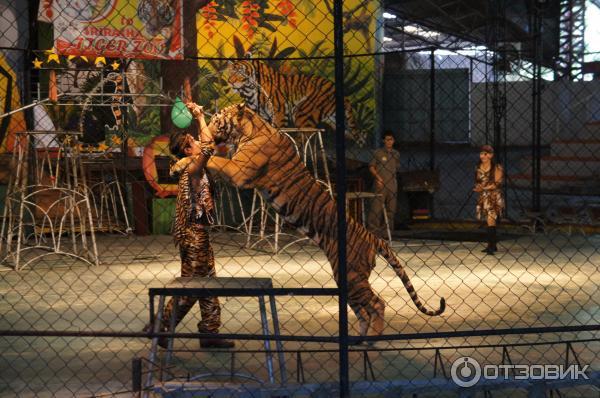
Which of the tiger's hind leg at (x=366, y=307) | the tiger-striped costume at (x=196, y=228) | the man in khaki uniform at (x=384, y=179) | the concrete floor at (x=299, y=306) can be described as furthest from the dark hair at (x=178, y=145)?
the man in khaki uniform at (x=384, y=179)

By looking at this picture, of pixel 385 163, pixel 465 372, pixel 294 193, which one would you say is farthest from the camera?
pixel 385 163

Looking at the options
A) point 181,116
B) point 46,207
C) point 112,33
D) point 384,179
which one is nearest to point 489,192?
point 384,179

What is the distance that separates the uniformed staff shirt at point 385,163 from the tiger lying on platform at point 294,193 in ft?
26.0

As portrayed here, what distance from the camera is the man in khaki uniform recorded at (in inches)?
633

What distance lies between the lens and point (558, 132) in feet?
78.4

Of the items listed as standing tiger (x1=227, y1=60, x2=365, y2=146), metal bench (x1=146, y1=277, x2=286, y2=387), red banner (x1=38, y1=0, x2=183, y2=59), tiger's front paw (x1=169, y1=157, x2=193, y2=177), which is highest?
red banner (x1=38, y1=0, x2=183, y2=59)

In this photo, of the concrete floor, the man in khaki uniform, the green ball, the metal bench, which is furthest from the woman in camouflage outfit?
the metal bench

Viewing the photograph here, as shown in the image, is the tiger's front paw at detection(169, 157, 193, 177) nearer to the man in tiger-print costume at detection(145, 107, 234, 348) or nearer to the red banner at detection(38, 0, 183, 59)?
the man in tiger-print costume at detection(145, 107, 234, 348)

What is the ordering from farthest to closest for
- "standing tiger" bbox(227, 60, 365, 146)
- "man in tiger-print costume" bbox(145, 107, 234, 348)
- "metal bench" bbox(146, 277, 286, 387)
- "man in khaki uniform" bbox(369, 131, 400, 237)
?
"standing tiger" bbox(227, 60, 365, 146) < "man in khaki uniform" bbox(369, 131, 400, 237) < "man in tiger-print costume" bbox(145, 107, 234, 348) < "metal bench" bbox(146, 277, 286, 387)

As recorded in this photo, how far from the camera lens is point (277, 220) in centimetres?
1421

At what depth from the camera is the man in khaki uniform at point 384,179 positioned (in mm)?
16078

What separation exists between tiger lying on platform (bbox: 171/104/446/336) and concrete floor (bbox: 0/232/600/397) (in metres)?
0.44

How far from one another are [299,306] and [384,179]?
262 inches
